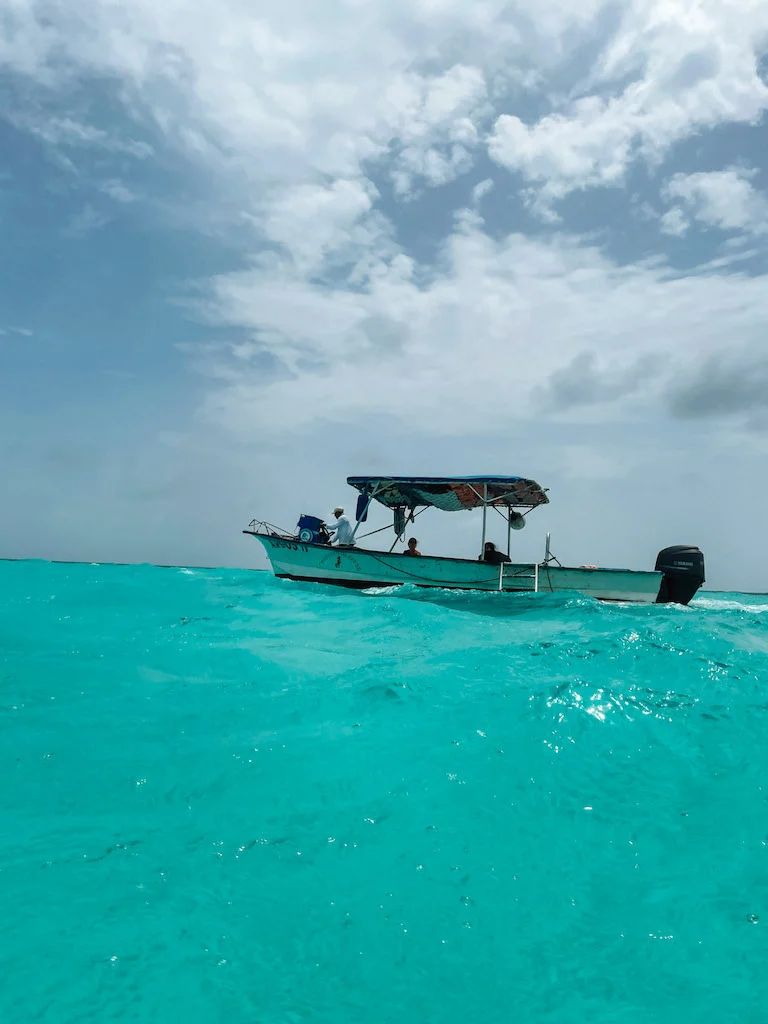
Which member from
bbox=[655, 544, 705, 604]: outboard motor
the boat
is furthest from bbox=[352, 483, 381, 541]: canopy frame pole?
bbox=[655, 544, 705, 604]: outboard motor

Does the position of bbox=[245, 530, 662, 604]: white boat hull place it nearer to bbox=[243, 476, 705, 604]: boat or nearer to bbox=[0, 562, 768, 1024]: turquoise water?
bbox=[243, 476, 705, 604]: boat

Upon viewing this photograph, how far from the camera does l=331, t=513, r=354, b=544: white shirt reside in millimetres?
23703

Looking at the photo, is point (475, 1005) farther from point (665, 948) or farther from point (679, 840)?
point (679, 840)

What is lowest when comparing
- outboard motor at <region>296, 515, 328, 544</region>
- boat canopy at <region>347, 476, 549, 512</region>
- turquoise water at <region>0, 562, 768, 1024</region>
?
turquoise water at <region>0, 562, 768, 1024</region>

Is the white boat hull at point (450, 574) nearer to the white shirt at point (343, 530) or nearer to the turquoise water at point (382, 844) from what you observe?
the white shirt at point (343, 530)

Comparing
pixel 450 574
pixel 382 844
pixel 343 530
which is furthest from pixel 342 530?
pixel 382 844

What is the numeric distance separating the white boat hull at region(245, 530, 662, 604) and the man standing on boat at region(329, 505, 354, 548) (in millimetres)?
822

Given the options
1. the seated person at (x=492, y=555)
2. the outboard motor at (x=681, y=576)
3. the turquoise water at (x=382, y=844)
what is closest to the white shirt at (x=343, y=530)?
the seated person at (x=492, y=555)

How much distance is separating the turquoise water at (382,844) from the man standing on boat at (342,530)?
15.6 metres

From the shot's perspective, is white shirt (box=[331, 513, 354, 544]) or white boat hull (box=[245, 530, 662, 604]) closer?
white boat hull (box=[245, 530, 662, 604])

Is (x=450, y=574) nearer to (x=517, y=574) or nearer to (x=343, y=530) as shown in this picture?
(x=517, y=574)

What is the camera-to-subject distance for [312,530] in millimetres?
24844

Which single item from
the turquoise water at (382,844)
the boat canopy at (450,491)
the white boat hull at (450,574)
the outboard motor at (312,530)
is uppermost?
the boat canopy at (450,491)

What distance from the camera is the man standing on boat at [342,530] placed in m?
23.7
